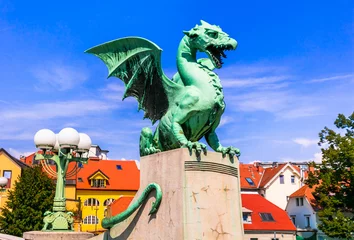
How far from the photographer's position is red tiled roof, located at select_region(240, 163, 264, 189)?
4619 centimetres

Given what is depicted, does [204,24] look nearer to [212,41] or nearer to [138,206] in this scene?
[212,41]

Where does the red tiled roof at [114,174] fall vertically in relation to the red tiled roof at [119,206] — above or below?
above

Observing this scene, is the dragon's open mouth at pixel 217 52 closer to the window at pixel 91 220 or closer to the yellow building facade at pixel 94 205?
the yellow building facade at pixel 94 205

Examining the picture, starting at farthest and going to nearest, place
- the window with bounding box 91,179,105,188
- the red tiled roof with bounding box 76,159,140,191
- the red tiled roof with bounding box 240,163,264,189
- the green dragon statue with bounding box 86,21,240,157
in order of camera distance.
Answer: the red tiled roof with bounding box 240,163,264,189
the red tiled roof with bounding box 76,159,140,191
the window with bounding box 91,179,105,188
the green dragon statue with bounding box 86,21,240,157

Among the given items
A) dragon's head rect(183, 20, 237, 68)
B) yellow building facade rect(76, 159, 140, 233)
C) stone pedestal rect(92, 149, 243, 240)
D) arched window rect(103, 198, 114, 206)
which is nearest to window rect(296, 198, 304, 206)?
yellow building facade rect(76, 159, 140, 233)

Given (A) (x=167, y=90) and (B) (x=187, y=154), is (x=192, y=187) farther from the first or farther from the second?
(A) (x=167, y=90)

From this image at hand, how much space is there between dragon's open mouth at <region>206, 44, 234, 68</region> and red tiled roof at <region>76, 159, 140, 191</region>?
1418 inches

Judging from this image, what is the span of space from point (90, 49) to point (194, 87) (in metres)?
2.27

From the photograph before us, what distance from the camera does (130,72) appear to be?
809cm

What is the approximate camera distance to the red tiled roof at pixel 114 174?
42.9m

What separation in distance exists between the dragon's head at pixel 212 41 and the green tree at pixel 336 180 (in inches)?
925

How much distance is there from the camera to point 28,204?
2784 centimetres

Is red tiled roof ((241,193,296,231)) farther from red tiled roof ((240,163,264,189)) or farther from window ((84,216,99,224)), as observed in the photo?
window ((84,216,99,224))

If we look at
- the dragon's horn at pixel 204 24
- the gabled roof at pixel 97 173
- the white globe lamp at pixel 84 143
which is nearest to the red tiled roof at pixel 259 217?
the gabled roof at pixel 97 173
